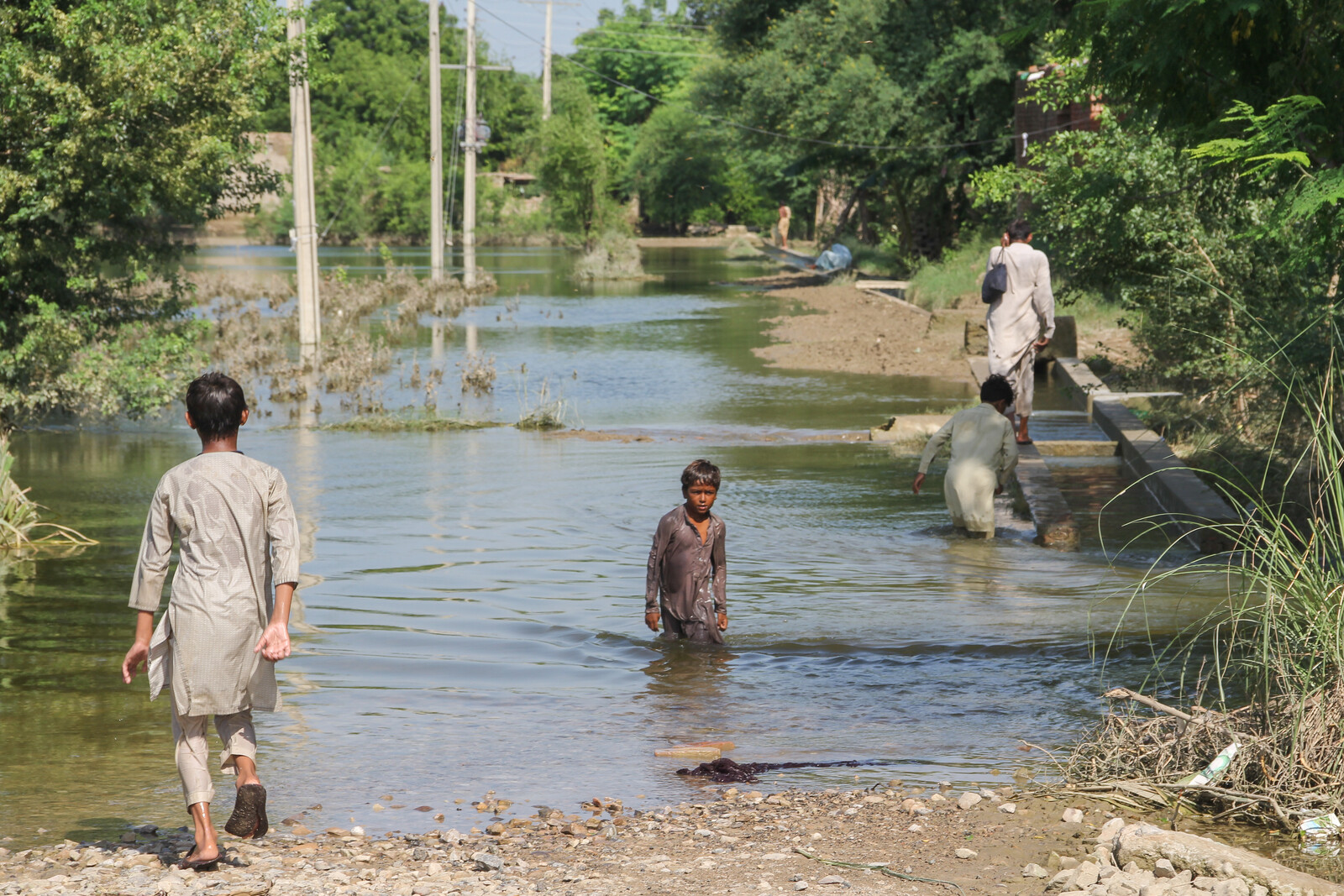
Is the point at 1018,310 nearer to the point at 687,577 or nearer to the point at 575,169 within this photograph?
the point at 687,577

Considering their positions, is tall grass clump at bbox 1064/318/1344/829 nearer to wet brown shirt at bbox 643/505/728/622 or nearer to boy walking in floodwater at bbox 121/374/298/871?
wet brown shirt at bbox 643/505/728/622

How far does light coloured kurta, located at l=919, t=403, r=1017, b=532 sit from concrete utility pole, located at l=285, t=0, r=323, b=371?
14603mm

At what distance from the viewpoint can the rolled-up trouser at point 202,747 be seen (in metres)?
4.80

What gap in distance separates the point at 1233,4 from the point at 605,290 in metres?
37.4

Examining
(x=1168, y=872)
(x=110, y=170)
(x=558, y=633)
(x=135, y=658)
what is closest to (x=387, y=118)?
(x=110, y=170)

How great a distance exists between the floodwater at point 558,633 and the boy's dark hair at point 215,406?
1428mm

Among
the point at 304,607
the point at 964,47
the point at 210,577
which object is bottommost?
the point at 304,607

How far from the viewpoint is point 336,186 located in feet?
289

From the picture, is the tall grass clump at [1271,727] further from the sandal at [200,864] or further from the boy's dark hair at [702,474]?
the sandal at [200,864]

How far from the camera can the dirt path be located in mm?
23703

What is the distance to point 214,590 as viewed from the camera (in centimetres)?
496

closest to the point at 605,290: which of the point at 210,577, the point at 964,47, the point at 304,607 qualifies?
the point at 964,47

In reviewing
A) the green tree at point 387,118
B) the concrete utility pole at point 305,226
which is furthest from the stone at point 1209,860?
the green tree at point 387,118

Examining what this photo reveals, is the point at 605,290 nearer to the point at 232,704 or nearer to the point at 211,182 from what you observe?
the point at 211,182
